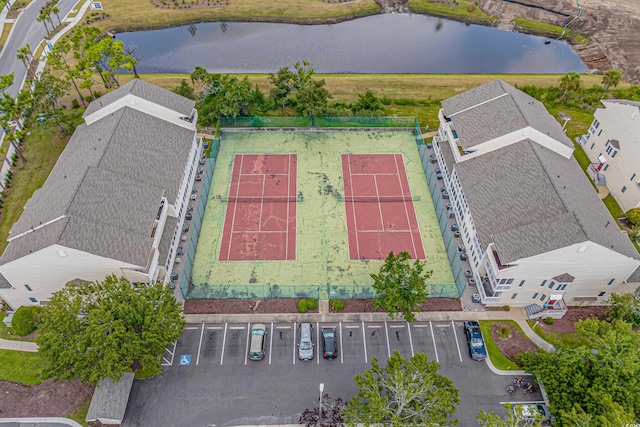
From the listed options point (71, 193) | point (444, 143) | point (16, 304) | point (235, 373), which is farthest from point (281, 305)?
point (444, 143)

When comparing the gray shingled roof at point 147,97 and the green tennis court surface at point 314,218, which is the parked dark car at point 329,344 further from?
the gray shingled roof at point 147,97

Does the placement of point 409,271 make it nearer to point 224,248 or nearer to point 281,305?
point 281,305

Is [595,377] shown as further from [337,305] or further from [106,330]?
[106,330]

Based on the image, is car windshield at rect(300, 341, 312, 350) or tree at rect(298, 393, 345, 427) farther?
car windshield at rect(300, 341, 312, 350)

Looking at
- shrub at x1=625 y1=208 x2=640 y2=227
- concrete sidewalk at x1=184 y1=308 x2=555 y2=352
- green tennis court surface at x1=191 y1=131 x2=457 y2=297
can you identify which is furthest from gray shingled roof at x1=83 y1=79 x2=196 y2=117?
shrub at x1=625 y1=208 x2=640 y2=227

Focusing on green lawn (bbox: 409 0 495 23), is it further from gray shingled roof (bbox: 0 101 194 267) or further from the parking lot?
→ the parking lot
